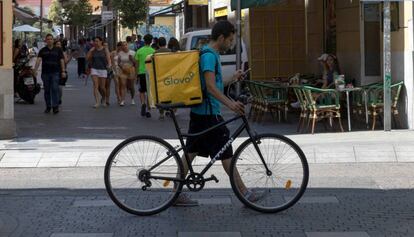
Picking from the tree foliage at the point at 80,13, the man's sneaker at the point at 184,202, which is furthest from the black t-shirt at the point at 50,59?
the tree foliage at the point at 80,13

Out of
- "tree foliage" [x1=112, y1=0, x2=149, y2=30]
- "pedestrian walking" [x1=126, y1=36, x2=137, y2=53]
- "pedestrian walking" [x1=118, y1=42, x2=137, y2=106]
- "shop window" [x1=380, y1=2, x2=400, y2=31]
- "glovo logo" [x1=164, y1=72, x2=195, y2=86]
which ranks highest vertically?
"tree foliage" [x1=112, y1=0, x2=149, y2=30]

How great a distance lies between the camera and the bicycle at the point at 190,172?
7246mm

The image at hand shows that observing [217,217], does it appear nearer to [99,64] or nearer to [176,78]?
[176,78]

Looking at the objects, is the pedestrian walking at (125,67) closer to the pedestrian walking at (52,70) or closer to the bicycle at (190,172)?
the pedestrian walking at (52,70)

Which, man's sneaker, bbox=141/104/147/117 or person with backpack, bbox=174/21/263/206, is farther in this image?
man's sneaker, bbox=141/104/147/117

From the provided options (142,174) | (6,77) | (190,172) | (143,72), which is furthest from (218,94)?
(143,72)

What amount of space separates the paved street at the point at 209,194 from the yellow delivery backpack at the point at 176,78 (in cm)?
116

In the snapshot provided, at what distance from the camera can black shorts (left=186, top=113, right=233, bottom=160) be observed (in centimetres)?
736

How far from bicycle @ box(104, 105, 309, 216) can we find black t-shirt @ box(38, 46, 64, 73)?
31.9 feet

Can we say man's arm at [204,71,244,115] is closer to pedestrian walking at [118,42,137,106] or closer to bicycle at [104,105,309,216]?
bicycle at [104,105,309,216]

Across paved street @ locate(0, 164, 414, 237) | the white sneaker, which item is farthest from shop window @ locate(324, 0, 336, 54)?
paved street @ locate(0, 164, 414, 237)

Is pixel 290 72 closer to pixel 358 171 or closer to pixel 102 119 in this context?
pixel 102 119

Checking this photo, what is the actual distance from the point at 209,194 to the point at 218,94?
1611 mm

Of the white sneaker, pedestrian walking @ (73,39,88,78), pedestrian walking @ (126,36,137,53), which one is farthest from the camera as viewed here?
pedestrian walking @ (73,39,88,78)
